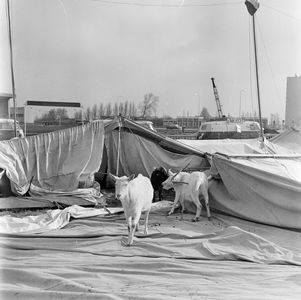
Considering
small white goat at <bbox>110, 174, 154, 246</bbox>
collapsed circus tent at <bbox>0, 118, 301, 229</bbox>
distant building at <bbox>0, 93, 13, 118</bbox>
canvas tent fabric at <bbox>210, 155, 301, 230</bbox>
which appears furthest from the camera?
distant building at <bbox>0, 93, 13, 118</bbox>

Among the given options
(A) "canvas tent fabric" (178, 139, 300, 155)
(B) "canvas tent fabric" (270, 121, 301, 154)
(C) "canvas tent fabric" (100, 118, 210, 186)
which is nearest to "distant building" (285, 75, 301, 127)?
(B) "canvas tent fabric" (270, 121, 301, 154)

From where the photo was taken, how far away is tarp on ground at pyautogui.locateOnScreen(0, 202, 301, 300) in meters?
4.03

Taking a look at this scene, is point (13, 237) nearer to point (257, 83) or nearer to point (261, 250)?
point (261, 250)

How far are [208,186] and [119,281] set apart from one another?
441 centimetres

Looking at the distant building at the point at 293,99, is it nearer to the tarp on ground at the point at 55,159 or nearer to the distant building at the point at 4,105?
the distant building at the point at 4,105

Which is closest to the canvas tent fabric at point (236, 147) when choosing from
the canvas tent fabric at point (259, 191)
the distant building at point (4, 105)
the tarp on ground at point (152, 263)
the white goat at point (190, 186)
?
the canvas tent fabric at point (259, 191)

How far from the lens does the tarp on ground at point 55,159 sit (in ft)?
31.7

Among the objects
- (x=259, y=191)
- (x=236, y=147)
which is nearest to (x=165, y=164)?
(x=236, y=147)

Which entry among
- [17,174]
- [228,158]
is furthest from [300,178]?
[17,174]

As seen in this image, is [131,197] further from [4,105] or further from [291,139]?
[4,105]

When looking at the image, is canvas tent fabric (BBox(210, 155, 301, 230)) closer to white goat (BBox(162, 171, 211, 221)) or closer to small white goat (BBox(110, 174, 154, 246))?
white goat (BBox(162, 171, 211, 221))

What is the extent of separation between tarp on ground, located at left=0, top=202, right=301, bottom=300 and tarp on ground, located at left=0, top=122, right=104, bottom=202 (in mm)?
2589

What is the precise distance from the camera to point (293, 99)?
29656mm

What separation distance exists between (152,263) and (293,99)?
2765 centimetres
